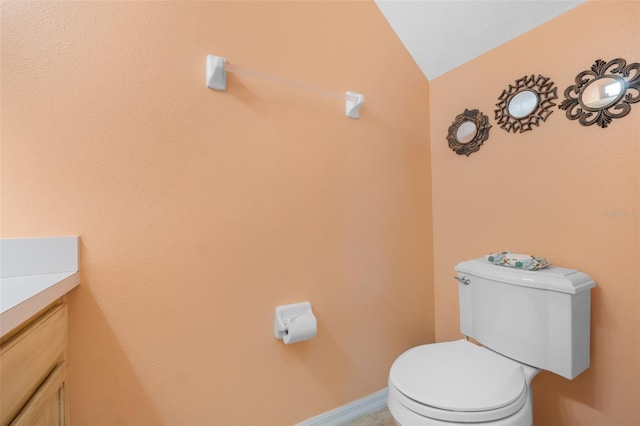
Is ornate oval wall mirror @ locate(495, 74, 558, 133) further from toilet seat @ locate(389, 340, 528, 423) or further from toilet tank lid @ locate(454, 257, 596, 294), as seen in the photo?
toilet seat @ locate(389, 340, 528, 423)

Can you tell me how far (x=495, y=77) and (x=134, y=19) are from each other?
1531 millimetres

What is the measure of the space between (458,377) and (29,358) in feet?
Result: 3.84

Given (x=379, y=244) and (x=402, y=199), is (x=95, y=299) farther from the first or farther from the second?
(x=402, y=199)

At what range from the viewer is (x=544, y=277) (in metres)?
0.97

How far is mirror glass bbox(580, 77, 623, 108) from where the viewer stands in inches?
38.4

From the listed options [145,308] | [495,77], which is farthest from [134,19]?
[495,77]

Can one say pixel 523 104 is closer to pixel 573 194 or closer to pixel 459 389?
pixel 573 194

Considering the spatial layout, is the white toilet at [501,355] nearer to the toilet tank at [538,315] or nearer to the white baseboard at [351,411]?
the toilet tank at [538,315]

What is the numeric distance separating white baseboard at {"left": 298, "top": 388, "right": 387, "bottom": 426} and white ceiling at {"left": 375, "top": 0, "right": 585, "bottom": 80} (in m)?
1.79

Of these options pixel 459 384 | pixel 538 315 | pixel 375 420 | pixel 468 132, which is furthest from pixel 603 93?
pixel 375 420

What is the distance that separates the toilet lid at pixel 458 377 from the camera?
812 mm

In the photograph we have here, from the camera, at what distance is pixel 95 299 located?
0.88 m

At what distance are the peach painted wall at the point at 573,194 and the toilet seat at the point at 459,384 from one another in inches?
14.0

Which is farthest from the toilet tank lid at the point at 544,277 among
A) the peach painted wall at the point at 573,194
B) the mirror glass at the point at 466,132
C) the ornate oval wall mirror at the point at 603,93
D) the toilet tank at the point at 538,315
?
the mirror glass at the point at 466,132
